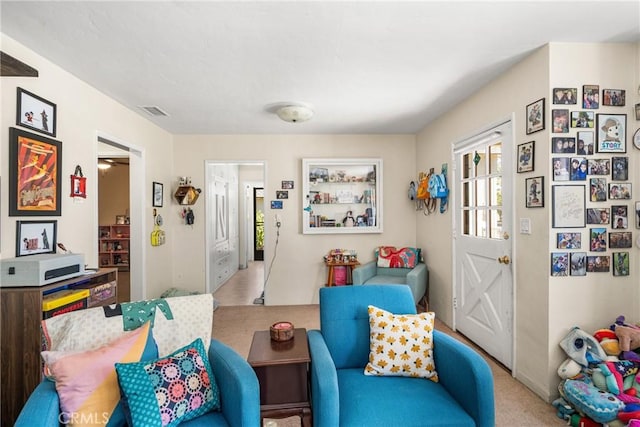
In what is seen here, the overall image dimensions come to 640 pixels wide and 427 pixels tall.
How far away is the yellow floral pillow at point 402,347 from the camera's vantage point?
158cm

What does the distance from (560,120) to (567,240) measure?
2.67ft

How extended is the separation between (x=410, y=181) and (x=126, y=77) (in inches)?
141

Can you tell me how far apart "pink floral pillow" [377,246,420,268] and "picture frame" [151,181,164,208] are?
9.77 ft

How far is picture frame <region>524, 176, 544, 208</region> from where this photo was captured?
82.8 inches

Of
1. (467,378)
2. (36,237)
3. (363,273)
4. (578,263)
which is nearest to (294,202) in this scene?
(363,273)

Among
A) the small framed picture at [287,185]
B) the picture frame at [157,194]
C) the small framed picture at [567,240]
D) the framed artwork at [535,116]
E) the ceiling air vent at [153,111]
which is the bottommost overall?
the small framed picture at [567,240]

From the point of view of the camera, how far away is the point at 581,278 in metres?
2.06

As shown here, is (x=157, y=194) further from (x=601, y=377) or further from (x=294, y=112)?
(x=601, y=377)

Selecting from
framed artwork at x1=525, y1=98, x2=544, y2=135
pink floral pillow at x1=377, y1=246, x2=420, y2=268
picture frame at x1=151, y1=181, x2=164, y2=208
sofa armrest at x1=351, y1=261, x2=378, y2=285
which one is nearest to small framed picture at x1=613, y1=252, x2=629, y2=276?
framed artwork at x1=525, y1=98, x2=544, y2=135

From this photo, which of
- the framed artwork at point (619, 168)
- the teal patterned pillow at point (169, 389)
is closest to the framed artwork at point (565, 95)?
the framed artwork at point (619, 168)

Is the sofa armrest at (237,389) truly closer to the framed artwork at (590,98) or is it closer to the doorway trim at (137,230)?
the doorway trim at (137,230)

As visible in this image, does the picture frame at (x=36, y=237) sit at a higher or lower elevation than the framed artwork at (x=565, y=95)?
lower

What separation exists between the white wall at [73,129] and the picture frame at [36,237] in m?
0.03

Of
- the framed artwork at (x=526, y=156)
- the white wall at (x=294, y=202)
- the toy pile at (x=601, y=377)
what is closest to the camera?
the toy pile at (x=601, y=377)
